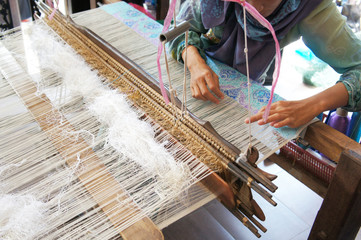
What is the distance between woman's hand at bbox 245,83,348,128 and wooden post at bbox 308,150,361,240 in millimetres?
283

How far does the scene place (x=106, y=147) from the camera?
1.12 metres

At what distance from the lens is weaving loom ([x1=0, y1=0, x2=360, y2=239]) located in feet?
3.09

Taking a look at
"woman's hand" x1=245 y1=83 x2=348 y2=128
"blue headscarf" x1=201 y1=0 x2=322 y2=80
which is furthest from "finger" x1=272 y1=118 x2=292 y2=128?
"blue headscarf" x1=201 y1=0 x2=322 y2=80

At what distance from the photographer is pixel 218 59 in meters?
1.70

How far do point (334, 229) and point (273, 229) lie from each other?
66 centimetres

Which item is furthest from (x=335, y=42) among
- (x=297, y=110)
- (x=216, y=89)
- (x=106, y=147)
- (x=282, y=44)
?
(x=106, y=147)

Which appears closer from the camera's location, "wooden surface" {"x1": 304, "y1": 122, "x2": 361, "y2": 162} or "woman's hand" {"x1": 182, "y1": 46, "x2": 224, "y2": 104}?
"wooden surface" {"x1": 304, "y1": 122, "x2": 361, "y2": 162}

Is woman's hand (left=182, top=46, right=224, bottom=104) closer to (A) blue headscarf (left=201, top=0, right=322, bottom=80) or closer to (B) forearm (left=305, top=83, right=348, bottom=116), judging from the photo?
(A) blue headscarf (left=201, top=0, right=322, bottom=80)

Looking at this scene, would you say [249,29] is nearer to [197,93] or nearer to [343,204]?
[197,93]

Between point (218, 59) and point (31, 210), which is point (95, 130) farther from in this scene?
point (218, 59)

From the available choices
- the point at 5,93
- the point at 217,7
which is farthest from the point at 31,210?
the point at 217,7

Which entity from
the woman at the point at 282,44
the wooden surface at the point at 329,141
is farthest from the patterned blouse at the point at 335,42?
the wooden surface at the point at 329,141

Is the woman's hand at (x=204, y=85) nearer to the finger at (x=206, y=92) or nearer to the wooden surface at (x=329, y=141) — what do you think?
the finger at (x=206, y=92)

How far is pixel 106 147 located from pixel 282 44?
93cm
